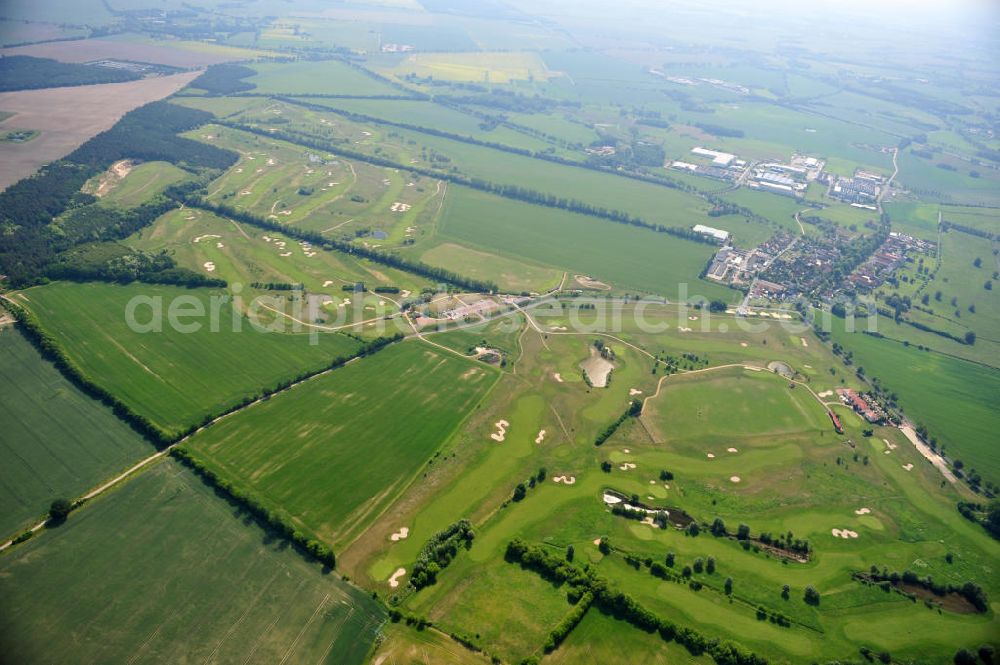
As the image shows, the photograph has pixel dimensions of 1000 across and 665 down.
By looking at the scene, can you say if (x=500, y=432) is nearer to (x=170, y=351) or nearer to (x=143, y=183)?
(x=170, y=351)

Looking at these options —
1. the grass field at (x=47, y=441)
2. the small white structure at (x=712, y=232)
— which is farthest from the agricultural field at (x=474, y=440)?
the small white structure at (x=712, y=232)

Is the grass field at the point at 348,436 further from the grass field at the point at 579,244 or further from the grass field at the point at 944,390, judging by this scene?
the grass field at the point at 944,390

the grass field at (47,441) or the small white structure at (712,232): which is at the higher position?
the small white structure at (712,232)

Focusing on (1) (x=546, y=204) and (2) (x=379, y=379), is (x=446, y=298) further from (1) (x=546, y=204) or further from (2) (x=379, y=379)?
(1) (x=546, y=204)

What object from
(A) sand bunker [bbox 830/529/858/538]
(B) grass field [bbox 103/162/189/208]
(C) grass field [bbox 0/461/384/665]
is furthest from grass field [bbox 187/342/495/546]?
(B) grass field [bbox 103/162/189/208]

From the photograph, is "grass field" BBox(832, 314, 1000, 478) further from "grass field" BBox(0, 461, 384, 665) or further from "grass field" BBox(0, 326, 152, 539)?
"grass field" BBox(0, 326, 152, 539)
